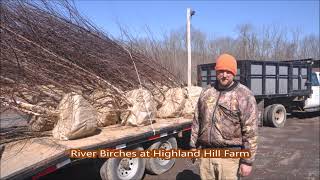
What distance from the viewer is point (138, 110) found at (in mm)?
5012

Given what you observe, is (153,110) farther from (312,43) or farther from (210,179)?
(312,43)

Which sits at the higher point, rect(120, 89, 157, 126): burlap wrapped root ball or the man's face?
the man's face

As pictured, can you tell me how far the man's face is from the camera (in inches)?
129

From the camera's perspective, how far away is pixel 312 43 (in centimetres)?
3672

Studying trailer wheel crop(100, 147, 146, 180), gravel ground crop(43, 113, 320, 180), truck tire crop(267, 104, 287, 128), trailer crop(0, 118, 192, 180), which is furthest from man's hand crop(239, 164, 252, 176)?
truck tire crop(267, 104, 287, 128)

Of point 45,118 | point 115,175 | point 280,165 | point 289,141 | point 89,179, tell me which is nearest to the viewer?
point 45,118

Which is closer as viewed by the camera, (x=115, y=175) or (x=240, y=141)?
(x=240, y=141)

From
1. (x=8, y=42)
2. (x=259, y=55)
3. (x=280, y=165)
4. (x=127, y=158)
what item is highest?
(x=259, y=55)

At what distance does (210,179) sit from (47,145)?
172 centimetres

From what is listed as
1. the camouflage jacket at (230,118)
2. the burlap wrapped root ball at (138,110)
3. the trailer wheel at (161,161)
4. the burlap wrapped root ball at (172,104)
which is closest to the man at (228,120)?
the camouflage jacket at (230,118)

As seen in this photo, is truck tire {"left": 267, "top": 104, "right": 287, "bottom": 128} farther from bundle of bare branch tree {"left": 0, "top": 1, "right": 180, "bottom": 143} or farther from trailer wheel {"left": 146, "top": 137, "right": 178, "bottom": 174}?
bundle of bare branch tree {"left": 0, "top": 1, "right": 180, "bottom": 143}

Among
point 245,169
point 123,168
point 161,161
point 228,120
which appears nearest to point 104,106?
point 123,168

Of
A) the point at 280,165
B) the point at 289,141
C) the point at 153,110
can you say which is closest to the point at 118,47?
the point at 153,110

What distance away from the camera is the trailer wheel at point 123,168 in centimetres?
455
